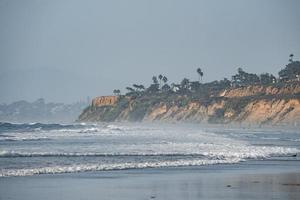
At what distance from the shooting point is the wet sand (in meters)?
23.9

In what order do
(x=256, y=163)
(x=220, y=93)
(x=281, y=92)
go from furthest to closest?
1. (x=220, y=93)
2. (x=281, y=92)
3. (x=256, y=163)

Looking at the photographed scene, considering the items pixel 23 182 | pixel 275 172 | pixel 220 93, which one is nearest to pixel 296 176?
pixel 275 172

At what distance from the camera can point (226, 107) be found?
143625 mm

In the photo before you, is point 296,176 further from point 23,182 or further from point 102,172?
point 23,182

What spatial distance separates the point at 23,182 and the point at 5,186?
1.32 m

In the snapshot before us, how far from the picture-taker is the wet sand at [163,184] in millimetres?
23922

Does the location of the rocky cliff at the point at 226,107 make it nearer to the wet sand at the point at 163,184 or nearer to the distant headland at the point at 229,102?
the distant headland at the point at 229,102

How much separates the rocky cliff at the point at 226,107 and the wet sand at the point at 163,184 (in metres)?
81.0

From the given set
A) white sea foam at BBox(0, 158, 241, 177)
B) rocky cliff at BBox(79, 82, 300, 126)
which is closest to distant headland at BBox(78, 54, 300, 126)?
rocky cliff at BBox(79, 82, 300, 126)

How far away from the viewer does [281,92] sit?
438 feet

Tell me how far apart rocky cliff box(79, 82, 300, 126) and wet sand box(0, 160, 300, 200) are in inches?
3187

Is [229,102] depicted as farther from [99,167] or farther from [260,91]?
[99,167]

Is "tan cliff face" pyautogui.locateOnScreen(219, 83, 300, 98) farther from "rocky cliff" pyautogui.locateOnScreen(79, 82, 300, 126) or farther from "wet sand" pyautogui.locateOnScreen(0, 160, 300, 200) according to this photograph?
"wet sand" pyautogui.locateOnScreen(0, 160, 300, 200)

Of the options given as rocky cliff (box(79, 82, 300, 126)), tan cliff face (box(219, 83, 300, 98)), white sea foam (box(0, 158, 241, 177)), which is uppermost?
tan cliff face (box(219, 83, 300, 98))
